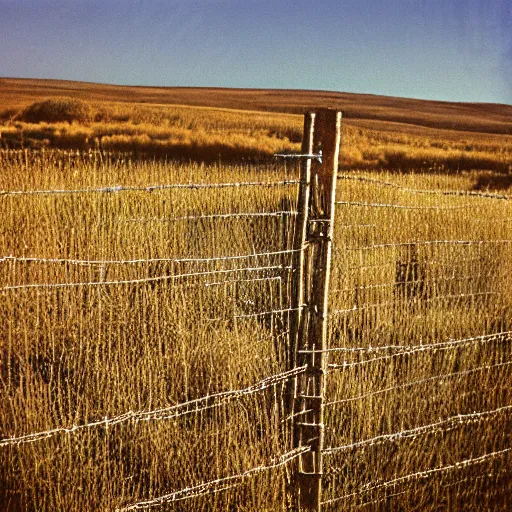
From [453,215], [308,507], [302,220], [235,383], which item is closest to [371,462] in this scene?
[308,507]

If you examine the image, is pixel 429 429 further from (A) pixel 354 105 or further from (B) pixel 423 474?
(A) pixel 354 105

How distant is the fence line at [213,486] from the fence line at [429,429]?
0.18 m

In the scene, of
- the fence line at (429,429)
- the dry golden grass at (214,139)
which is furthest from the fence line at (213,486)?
the dry golden grass at (214,139)

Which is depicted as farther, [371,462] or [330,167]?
[371,462]

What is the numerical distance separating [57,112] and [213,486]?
18.7 m

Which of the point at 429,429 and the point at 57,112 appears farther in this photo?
the point at 57,112

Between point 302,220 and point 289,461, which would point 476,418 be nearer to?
point 289,461

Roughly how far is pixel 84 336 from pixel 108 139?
13.5 m

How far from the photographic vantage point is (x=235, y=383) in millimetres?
2812

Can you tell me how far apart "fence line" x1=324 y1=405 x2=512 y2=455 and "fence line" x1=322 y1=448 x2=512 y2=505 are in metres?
0.14

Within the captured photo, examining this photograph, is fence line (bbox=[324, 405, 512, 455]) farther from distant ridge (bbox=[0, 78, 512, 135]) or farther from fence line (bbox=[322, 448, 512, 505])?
distant ridge (bbox=[0, 78, 512, 135])

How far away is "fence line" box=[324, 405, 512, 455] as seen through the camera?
8.75ft

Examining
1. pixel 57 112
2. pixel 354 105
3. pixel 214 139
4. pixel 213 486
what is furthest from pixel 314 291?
pixel 354 105

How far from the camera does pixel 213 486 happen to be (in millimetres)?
2559
